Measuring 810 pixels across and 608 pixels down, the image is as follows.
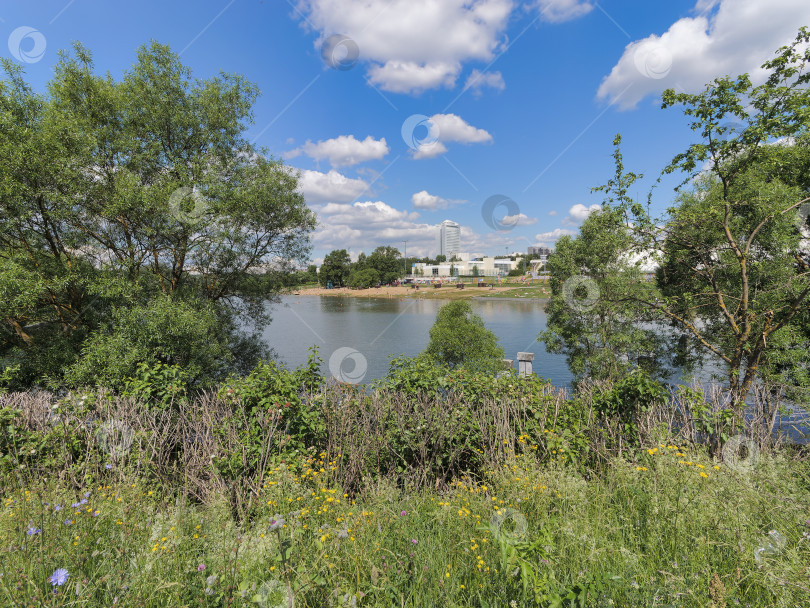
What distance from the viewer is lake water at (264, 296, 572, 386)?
984 inches

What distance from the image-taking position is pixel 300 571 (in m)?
1.87

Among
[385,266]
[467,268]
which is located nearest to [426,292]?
[385,266]

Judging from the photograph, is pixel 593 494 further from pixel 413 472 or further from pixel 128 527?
pixel 128 527

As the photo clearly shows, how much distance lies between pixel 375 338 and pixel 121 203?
2753 centimetres

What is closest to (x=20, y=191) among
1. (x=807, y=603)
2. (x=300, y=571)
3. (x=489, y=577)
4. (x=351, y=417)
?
→ (x=351, y=417)

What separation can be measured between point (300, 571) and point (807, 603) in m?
2.58

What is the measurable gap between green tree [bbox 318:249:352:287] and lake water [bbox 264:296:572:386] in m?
55.7

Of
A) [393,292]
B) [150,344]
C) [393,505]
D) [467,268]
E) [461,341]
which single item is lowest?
[461,341]

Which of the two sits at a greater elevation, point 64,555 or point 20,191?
point 20,191

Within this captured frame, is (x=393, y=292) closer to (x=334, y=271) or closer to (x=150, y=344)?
(x=334, y=271)

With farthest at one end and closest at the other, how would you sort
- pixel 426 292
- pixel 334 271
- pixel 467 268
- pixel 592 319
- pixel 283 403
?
pixel 467 268, pixel 334 271, pixel 426 292, pixel 592 319, pixel 283 403

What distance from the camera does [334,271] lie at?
11325 cm

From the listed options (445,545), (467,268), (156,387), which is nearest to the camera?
(445,545)

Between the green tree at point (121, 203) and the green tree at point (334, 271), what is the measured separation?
3973 inches
